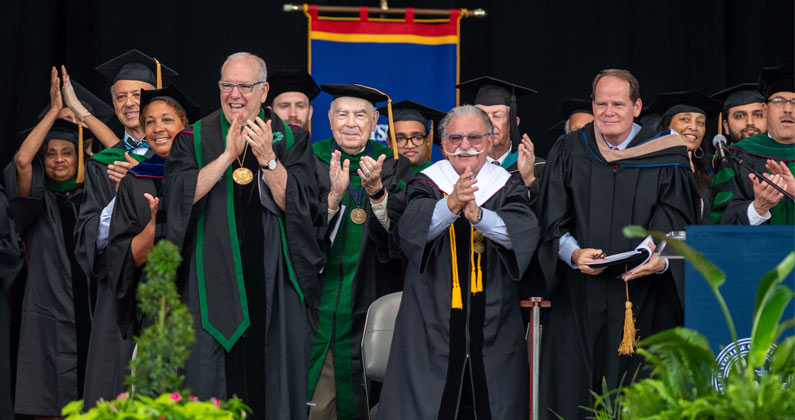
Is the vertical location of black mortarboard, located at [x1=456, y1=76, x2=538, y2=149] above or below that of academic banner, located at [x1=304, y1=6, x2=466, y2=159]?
below

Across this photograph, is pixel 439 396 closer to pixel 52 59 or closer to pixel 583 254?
pixel 583 254

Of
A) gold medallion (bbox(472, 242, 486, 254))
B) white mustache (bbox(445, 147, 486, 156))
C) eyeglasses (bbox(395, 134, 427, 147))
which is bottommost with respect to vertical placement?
gold medallion (bbox(472, 242, 486, 254))

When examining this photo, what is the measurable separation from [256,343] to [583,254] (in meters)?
1.66

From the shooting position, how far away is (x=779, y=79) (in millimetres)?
5555

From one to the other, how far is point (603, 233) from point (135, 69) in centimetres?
323

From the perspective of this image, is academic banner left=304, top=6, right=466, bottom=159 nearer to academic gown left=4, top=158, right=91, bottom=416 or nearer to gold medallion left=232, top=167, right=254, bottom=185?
academic gown left=4, top=158, right=91, bottom=416

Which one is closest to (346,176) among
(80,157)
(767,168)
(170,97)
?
(170,97)

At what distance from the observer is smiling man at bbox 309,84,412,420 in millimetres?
5668

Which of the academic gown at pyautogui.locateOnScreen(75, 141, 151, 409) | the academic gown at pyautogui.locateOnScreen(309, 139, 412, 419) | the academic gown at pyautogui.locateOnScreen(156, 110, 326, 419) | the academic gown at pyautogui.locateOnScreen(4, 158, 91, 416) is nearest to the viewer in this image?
the academic gown at pyautogui.locateOnScreen(156, 110, 326, 419)

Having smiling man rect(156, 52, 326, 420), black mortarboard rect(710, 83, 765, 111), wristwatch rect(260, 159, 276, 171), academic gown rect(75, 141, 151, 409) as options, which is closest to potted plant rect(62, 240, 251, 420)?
smiling man rect(156, 52, 326, 420)

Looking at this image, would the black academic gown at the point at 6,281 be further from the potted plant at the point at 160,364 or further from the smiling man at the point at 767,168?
the smiling man at the point at 767,168

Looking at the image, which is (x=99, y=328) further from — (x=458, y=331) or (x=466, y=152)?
(x=466, y=152)

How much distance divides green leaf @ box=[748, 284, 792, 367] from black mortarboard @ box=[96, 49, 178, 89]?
4452mm

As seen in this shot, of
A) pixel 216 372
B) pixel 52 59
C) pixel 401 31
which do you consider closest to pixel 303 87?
pixel 401 31
